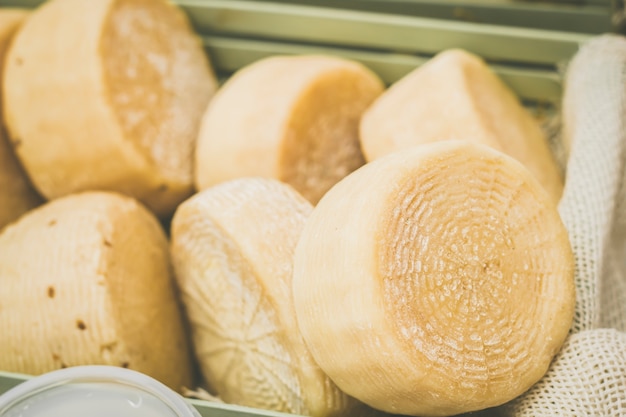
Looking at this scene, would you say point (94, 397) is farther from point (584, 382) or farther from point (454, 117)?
A: point (454, 117)

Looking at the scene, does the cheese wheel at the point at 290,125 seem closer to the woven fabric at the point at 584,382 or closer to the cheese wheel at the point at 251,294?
the cheese wheel at the point at 251,294

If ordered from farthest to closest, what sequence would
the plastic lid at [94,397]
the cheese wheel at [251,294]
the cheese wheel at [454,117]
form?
the cheese wheel at [454,117]
the cheese wheel at [251,294]
the plastic lid at [94,397]

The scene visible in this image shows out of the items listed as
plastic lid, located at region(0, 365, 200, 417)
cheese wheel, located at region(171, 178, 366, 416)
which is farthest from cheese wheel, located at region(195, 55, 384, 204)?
plastic lid, located at region(0, 365, 200, 417)

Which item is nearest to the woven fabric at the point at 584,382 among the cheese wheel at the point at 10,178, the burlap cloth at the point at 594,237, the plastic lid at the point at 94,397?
Answer: the burlap cloth at the point at 594,237

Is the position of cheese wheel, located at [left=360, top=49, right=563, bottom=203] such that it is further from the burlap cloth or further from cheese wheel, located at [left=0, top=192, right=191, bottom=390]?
cheese wheel, located at [left=0, top=192, right=191, bottom=390]

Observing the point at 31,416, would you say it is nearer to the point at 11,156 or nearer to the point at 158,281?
the point at 158,281

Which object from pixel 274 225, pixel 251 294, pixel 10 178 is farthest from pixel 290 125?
pixel 10 178
